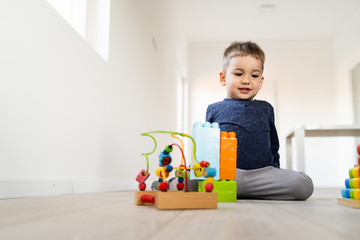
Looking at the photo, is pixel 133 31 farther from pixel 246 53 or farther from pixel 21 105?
pixel 21 105

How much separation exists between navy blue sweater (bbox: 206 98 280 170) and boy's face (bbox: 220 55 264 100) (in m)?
0.04

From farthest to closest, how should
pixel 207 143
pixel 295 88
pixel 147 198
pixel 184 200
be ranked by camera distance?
pixel 295 88
pixel 207 143
pixel 147 198
pixel 184 200

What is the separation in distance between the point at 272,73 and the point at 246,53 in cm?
510

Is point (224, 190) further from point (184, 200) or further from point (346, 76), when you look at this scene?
point (346, 76)

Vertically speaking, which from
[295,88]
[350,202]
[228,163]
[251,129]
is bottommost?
[350,202]

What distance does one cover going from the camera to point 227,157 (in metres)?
1.28

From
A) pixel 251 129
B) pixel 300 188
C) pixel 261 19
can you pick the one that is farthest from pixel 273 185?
pixel 261 19

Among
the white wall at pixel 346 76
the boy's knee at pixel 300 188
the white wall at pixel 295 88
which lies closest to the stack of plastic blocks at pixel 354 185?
the boy's knee at pixel 300 188

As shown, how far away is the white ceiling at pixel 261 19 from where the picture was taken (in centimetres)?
534

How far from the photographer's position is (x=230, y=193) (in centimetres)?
127

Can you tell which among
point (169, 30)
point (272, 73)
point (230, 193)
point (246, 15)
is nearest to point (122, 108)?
point (230, 193)

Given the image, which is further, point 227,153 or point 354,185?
point 227,153

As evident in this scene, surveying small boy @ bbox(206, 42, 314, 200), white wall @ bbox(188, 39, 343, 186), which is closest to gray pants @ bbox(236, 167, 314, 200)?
small boy @ bbox(206, 42, 314, 200)

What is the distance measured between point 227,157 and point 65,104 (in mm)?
743
